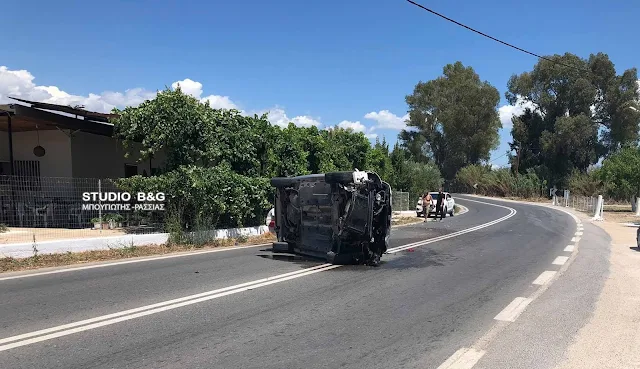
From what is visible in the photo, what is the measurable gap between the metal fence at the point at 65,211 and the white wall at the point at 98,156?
308cm

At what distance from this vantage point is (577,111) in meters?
61.2

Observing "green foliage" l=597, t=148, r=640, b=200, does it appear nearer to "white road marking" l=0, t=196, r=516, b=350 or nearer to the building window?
the building window

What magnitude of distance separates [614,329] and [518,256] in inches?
247

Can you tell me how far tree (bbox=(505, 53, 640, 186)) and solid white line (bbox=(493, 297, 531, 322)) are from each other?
5949 centimetres

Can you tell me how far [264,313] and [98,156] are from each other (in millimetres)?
15180

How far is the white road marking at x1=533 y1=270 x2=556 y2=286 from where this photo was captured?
8.47 m

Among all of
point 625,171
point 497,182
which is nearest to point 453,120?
point 497,182

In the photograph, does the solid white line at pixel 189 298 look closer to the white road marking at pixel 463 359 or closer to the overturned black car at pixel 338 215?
the overturned black car at pixel 338 215

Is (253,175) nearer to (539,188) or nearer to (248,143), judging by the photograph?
(248,143)

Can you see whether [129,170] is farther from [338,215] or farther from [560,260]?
[560,260]

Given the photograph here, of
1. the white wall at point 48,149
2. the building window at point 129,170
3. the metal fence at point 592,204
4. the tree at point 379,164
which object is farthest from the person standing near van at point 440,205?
the white wall at point 48,149

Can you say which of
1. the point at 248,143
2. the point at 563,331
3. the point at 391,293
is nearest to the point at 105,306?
the point at 391,293

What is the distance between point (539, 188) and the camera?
206 ft

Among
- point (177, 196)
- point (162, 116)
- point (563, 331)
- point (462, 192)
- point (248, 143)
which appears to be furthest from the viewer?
point (462, 192)
